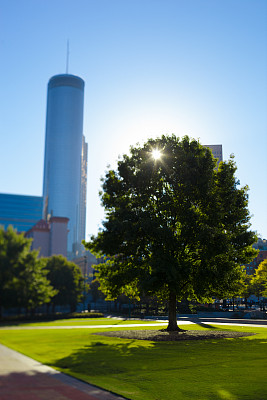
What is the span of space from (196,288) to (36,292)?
1262 cm

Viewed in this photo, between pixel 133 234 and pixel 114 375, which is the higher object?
pixel 133 234

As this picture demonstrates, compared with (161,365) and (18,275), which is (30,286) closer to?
(18,275)

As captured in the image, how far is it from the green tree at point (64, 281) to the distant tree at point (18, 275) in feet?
103

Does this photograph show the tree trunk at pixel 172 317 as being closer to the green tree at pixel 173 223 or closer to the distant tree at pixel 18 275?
the green tree at pixel 173 223

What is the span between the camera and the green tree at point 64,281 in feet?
206

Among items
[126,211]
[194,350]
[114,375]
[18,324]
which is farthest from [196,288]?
[114,375]

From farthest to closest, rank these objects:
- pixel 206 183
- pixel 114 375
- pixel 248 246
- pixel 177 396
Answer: pixel 248 246
pixel 206 183
pixel 114 375
pixel 177 396

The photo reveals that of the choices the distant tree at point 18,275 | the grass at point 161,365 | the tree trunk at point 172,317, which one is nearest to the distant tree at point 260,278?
the tree trunk at point 172,317

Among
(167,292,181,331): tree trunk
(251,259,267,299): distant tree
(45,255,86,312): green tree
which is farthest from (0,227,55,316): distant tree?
(251,259,267,299): distant tree

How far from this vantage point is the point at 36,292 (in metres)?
29.1

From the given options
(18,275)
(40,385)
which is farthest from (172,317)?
(40,385)

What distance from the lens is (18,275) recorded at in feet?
91.8

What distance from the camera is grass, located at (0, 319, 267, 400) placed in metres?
11.5

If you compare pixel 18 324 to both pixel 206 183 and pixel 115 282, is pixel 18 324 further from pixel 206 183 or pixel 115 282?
pixel 206 183
